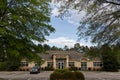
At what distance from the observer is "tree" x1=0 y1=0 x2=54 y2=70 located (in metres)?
33.9

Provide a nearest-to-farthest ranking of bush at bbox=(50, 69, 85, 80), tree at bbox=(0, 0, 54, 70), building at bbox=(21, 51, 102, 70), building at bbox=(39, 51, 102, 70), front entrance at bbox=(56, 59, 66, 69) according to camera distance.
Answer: bush at bbox=(50, 69, 85, 80) < tree at bbox=(0, 0, 54, 70) < building at bbox=(21, 51, 102, 70) < building at bbox=(39, 51, 102, 70) < front entrance at bbox=(56, 59, 66, 69)

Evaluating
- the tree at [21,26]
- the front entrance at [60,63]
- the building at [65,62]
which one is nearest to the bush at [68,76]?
the tree at [21,26]

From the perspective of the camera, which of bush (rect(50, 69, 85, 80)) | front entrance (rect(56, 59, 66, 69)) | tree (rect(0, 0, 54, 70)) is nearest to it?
bush (rect(50, 69, 85, 80))

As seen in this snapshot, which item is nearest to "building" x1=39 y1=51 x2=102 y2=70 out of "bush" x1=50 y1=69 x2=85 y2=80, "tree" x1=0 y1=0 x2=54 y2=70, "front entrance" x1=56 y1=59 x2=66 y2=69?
"front entrance" x1=56 y1=59 x2=66 y2=69

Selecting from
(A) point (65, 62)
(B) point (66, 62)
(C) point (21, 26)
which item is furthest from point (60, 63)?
(C) point (21, 26)

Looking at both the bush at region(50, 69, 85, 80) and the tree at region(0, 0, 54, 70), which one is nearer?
the bush at region(50, 69, 85, 80)

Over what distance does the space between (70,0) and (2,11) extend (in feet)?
61.7

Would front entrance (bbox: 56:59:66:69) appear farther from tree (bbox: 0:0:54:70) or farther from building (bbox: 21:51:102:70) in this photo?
tree (bbox: 0:0:54:70)

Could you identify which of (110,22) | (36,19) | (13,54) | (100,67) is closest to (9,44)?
(13,54)

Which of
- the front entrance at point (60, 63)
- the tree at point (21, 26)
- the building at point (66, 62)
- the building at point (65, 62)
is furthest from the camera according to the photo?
the front entrance at point (60, 63)

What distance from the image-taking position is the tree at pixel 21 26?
33875 millimetres

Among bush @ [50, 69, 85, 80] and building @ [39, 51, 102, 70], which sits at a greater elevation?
building @ [39, 51, 102, 70]

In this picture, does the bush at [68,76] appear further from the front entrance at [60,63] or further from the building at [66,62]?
the front entrance at [60,63]

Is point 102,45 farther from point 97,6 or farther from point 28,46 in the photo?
point 28,46
